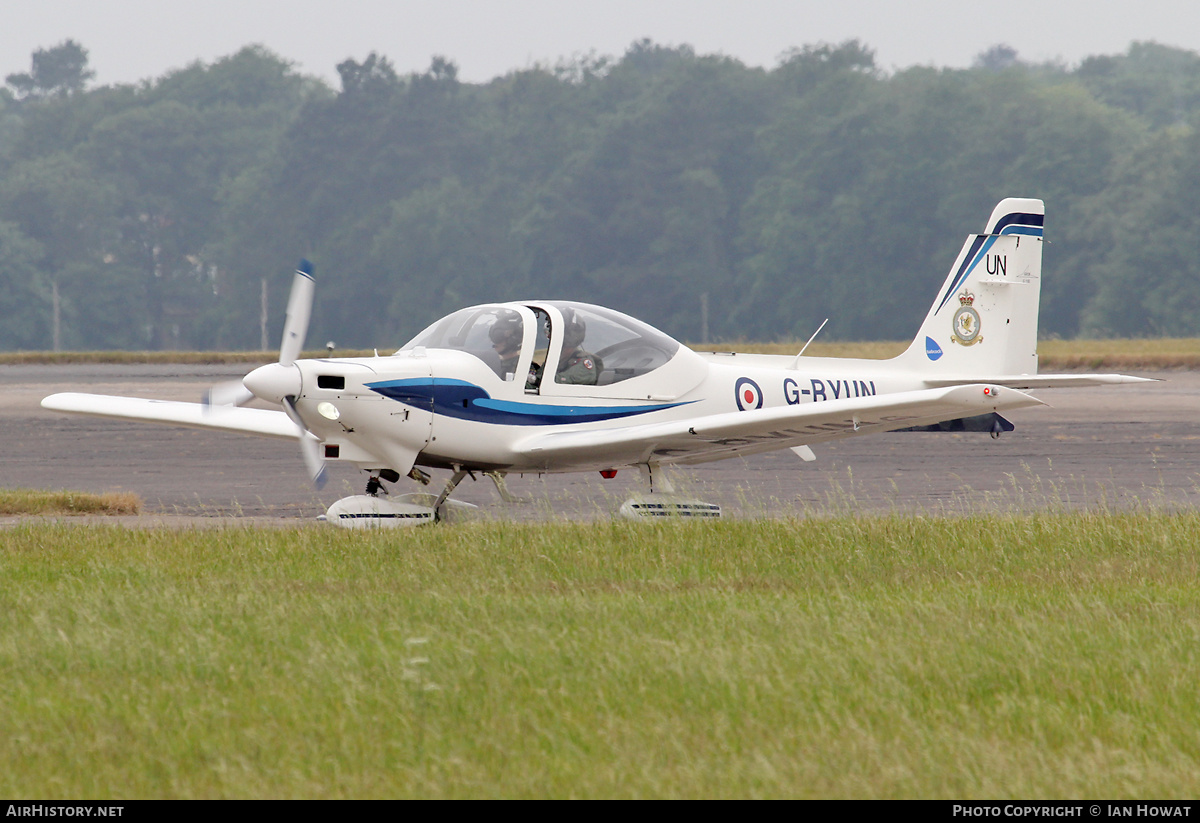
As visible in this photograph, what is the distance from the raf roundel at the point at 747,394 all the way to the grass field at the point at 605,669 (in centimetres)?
271

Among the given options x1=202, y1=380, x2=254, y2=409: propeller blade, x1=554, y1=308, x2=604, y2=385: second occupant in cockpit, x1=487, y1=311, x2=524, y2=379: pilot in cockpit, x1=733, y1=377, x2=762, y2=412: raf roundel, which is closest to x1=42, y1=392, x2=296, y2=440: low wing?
x1=202, y1=380, x2=254, y2=409: propeller blade

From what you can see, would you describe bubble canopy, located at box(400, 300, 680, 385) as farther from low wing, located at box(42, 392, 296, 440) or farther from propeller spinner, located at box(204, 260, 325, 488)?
low wing, located at box(42, 392, 296, 440)

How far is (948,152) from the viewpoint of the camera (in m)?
79.0

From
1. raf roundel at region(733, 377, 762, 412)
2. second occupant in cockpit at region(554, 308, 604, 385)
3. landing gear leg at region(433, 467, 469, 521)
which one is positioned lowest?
landing gear leg at region(433, 467, 469, 521)

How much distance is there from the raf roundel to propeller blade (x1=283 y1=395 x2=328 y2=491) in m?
3.53

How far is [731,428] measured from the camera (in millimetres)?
10305

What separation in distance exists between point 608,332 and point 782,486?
14.8 ft

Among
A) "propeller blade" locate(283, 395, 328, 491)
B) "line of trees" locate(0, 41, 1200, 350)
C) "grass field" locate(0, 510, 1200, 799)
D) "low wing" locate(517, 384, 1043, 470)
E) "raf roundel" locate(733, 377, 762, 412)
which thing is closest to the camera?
"grass field" locate(0, 510, 1200, 799)

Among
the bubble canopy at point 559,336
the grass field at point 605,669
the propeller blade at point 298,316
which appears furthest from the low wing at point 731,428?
the propeller blade at point 298,316

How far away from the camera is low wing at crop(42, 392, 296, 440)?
11844mm

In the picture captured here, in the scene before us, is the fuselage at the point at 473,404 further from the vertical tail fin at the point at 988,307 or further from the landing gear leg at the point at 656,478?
the vertical tail fin at the point at 988,307

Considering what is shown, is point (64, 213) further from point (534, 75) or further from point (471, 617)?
point (471, 617)

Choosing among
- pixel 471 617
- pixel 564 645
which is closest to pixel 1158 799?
pixel 564 645

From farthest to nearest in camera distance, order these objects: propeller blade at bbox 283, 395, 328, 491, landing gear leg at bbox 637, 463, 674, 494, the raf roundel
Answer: the raf roundel, landing gear leg at bbox 637, 463, 674, 494, propeller blade at bbox 283, 395, 328, 491
